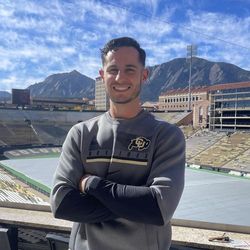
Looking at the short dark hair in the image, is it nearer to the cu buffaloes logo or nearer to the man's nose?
the man's nose

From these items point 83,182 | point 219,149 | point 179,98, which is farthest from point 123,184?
point 179,98

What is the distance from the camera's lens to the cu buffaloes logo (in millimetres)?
1969

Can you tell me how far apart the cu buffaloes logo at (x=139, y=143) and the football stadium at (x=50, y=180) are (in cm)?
112

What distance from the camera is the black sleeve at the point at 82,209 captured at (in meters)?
1.91

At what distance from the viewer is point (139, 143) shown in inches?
77.9

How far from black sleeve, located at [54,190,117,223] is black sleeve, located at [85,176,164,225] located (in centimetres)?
7

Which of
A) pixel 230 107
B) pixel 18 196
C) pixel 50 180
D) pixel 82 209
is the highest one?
pixel 230 107

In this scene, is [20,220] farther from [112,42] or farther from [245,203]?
[245,203]

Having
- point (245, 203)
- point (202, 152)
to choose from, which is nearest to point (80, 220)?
point (245, 203)

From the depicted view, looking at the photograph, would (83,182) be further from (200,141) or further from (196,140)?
(196,140)

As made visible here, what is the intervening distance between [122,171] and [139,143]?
0.18 m

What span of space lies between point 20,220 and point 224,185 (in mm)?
26325

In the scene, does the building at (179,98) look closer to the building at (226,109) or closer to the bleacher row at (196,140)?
the building at (226,109)

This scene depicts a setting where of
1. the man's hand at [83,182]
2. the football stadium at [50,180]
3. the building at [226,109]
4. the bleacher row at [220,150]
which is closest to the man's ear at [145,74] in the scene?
the man's hand at [83,182]
